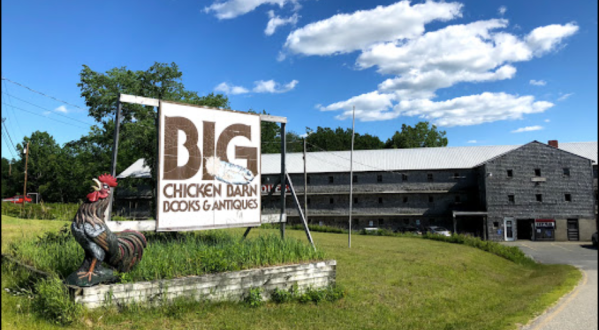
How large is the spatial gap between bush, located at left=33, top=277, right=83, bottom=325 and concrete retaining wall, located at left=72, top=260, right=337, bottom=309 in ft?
0.70

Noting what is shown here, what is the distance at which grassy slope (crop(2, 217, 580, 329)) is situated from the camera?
827cm

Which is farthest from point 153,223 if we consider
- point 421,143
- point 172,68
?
point 421,143

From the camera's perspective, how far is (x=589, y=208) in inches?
1731

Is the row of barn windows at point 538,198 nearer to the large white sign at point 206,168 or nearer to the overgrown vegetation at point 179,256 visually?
the overgrown vegetation at point 179,256

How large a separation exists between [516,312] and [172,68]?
33476 mm

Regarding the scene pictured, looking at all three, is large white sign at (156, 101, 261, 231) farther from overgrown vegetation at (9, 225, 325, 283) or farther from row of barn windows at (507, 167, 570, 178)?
row of barn windows at (507, 167, 570, 178)

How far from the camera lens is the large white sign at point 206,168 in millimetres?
10977

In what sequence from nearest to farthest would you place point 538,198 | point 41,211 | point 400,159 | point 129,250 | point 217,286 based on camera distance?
1. point 129,250
2. point 217,286
3. point 41,211
4. point 538,198
5. point 400,159

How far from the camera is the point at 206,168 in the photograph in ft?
38.4

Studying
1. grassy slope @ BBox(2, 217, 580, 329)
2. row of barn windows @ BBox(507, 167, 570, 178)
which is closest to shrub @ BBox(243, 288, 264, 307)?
grassy slope @ BBox(2, 217, 580, 329)

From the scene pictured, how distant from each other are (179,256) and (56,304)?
2856mm

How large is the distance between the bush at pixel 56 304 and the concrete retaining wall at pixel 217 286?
21cm

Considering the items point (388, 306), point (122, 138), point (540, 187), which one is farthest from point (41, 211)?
point (540, 187)

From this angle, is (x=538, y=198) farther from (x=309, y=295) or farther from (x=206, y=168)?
(x=206, y=168)
